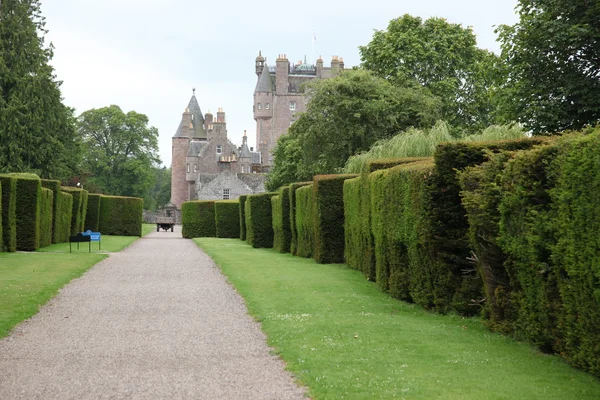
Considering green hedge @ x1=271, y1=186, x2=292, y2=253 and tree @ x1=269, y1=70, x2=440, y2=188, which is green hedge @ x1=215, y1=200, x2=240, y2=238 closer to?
tree @ x1=269, y1=70, x2=440, y2=188

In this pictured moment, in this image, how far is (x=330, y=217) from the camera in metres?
23.9

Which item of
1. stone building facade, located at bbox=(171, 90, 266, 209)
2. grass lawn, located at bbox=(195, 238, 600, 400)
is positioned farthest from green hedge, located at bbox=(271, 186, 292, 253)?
stone building facade, located at bbox=(171, 90, 266, 209)

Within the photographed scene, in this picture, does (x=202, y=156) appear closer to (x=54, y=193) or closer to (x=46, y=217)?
(x=54, y=193)

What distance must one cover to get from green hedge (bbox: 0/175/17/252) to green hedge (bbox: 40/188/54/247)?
3.53 m

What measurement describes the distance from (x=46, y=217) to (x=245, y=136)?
83.8 metres

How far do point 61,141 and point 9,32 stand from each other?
9087 mm

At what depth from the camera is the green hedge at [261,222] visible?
122 ft

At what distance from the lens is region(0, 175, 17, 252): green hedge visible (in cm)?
2755

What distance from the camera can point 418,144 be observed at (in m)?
29.6

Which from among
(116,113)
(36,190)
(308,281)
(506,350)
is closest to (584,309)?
(506,350)

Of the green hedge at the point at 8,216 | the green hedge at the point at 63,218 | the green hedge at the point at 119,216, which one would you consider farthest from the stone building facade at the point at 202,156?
the green hedge at the point at 8,216

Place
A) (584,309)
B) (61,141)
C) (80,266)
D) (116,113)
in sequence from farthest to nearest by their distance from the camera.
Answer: (116,113), (61,141), (80,266), (584,309)

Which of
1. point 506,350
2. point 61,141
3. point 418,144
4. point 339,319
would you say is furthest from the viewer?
point 61,141

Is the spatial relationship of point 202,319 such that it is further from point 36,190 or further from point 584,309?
point 36,190
